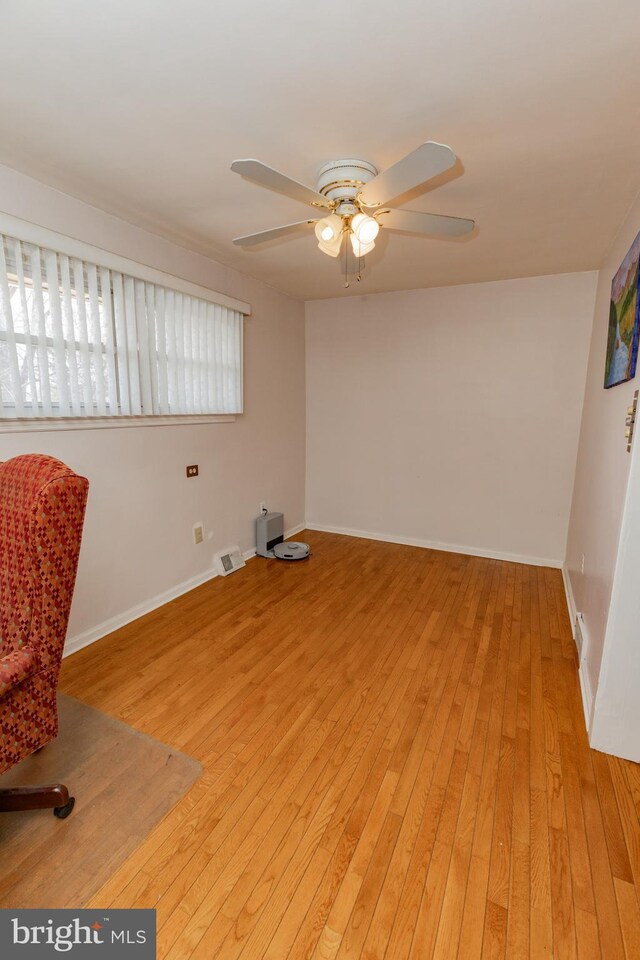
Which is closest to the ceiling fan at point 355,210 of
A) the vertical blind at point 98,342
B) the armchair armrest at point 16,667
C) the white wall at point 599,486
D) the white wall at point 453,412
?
the vertical blind at point 98,342

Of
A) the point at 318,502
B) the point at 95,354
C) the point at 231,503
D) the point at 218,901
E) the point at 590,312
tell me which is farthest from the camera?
the point at 318,502

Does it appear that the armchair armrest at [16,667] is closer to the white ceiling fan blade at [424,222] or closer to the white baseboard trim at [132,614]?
the white baseboard trim at [132,614]

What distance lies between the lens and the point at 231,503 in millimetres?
3529

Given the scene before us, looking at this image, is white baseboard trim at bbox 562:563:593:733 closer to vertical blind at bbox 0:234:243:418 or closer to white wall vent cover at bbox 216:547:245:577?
white wall vent cover at bbox 216:547:245:577

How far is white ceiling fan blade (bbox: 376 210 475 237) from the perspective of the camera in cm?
171

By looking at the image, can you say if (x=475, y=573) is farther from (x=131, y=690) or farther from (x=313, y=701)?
(x=131, y=690)

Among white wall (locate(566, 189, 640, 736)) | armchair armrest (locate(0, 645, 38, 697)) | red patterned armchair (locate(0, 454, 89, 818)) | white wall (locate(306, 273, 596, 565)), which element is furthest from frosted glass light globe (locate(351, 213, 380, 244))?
white wall (locate(306, 273, 596, 565))

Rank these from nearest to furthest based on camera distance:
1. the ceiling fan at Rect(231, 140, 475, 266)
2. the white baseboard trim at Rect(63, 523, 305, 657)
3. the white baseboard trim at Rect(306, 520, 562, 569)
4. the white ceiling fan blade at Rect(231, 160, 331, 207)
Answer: the white ceiling fan blade at Rect(231, 160, 331, 207), the ceiling fan at Rect(231, 140, 475, 266), the white baseboard trim at Rect(63, 523, 305, 657), the white baseboard trim at Rect(306, 520, 562, 569)

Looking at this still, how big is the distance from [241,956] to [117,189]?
9.71 feet

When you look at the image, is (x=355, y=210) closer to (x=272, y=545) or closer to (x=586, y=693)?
(x=586, y=693)

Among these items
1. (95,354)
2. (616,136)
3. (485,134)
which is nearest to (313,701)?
(95,354)

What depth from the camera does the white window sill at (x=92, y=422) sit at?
2.04 m

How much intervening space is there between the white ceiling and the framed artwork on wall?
0.37 meters

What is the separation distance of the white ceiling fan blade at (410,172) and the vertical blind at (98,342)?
1568 millimetres
